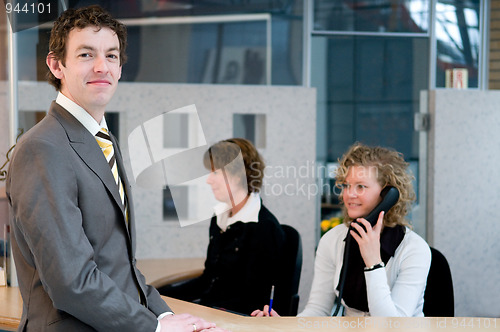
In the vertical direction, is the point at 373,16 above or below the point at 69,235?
above

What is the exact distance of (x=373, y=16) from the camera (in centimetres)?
524

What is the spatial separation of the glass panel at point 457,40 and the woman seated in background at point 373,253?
287 cm

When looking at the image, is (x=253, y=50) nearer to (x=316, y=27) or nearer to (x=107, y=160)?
(x=316, y=27)

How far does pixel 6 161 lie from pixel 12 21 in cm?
64

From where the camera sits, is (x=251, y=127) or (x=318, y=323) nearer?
(x=318, y=323)

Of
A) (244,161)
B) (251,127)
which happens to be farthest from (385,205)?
(251,127)

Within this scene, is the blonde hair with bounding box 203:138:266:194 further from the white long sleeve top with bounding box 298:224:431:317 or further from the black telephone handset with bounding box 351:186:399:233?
the black telephone handset with bounding box 351:186:399:233

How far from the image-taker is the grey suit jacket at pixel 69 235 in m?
1.27

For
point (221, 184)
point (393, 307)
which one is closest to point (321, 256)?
point (393, 307)

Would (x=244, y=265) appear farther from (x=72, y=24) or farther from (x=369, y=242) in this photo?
(x=72, y=24)

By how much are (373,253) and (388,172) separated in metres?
0.42

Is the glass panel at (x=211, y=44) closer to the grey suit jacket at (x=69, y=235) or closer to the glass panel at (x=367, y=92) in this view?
the glass panel at (x=367, y=92)

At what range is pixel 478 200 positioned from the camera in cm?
503

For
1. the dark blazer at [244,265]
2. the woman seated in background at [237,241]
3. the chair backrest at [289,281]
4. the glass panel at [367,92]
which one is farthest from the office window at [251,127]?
the chair backrest at [289,281]
